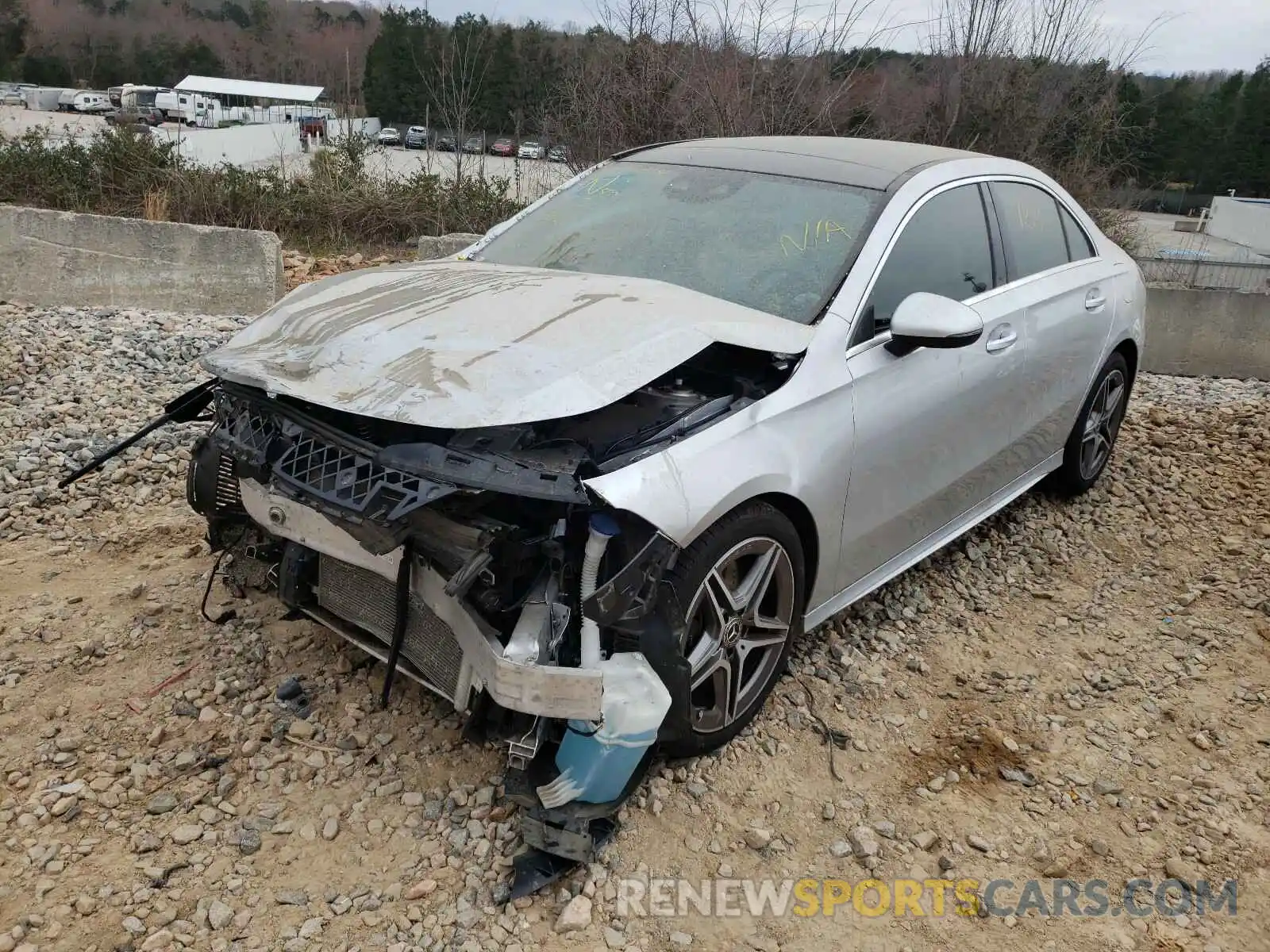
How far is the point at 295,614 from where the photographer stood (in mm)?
2947

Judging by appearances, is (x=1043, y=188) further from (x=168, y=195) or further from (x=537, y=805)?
(x=168, y=195)

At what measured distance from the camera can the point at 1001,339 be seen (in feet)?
11.8

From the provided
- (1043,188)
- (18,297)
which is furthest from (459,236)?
(1043,188)

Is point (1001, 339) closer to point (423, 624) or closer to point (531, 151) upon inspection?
point (423, 624)

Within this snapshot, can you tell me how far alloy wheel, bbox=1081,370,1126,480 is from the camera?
15.4 feet

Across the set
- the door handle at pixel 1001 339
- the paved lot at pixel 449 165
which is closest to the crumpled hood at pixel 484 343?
the door handle at pixel 1001 339

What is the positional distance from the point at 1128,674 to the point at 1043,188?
87.1 inches

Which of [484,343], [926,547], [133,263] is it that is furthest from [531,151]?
[484,343]

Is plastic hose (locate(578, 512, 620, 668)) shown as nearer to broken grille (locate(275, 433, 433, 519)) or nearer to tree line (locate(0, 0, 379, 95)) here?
broken grille (locate(275, 433, 433, 519))

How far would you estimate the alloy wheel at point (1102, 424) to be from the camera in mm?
4691

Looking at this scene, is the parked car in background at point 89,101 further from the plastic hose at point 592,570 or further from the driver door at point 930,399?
the plastic hose at point 592,570

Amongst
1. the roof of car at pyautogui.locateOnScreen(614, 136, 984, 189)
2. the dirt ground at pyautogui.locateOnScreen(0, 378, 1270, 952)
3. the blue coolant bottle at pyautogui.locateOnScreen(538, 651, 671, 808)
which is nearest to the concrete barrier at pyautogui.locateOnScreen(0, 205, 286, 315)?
the dirt ground at pyautogui.locateOnScreen(0, 378, 1270, 952)

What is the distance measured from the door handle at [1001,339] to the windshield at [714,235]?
739 millimetres

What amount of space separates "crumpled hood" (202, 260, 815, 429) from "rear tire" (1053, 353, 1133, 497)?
2.45m
